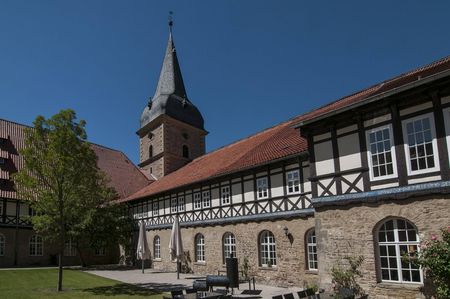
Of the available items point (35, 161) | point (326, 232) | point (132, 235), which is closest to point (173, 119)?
point (132, 235)

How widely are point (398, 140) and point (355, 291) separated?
14.3 feet

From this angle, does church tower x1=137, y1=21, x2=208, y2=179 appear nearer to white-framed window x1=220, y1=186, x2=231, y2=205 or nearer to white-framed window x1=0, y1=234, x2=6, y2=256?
white-framed window x1=0, y1=234, x2=6, y2=256

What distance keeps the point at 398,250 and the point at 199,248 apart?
13.1 metres

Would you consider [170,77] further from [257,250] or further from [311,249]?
[311,249]

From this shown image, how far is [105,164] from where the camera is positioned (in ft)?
122

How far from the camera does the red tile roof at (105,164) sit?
29.1 metres

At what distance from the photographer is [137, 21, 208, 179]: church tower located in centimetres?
3675

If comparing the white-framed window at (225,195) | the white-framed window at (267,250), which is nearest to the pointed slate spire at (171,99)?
the white-framed window at (225,195)

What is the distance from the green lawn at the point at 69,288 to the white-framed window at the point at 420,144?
30.0 feet

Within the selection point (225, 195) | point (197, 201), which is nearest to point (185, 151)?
point (197, 201)

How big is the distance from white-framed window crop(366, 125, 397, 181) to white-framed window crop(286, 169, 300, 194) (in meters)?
4.81

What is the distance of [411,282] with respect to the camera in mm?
10203

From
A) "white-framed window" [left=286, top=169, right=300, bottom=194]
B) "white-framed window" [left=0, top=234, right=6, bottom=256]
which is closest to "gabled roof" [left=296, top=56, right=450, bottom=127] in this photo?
"white-framed window" [left=286, top=169, right=300, bottom=194]

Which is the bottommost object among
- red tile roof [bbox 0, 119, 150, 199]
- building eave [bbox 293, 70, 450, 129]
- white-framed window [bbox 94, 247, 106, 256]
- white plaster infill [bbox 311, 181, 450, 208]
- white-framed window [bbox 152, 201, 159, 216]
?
white-framed window [bbox 94, 247, 106, 256]
